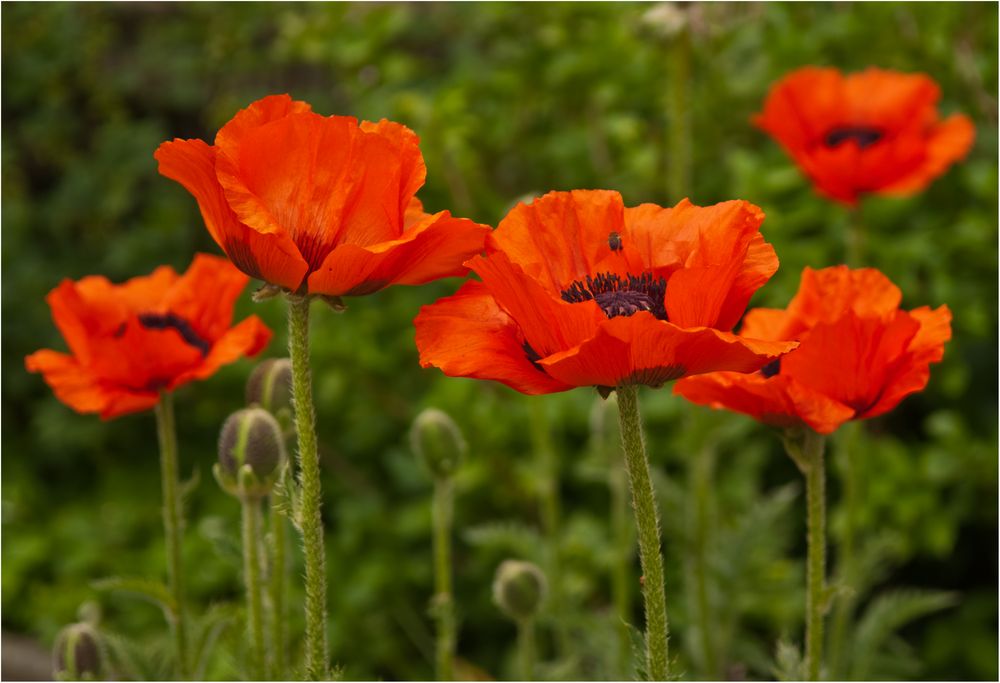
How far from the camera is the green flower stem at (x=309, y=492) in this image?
844 mm

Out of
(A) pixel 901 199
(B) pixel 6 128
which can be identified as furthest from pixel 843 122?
(B) pixel 6 128

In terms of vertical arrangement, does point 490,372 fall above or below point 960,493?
above

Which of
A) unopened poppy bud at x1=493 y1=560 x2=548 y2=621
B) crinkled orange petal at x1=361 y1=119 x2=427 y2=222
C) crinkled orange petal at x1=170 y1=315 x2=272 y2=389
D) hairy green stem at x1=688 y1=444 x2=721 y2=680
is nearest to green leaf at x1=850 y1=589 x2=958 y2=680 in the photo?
hairy green stem at x1=688 y1=444 x2=721 y2=680

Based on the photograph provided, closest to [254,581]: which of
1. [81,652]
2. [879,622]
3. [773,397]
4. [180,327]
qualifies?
[81,652]

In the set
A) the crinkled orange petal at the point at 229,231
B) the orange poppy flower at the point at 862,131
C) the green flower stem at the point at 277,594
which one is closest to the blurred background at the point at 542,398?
the orange poppy flower at the point at 862,131

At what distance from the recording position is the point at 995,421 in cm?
237

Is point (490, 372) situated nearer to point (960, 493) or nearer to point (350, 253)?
point (350, 253)

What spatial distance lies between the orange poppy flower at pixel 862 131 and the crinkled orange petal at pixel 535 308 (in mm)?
1089

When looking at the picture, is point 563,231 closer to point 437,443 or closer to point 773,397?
point 773,397

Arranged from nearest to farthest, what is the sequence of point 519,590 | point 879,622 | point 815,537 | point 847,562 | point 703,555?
point 815,537 < point 519,590 < point 879,622 < point 847,562 < point 703,555

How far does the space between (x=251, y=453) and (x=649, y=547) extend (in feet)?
1.44

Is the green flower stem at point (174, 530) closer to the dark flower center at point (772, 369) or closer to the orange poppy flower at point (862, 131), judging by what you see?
the dark flower center at point (772, 369)

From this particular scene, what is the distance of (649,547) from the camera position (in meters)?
0.82

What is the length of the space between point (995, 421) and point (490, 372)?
1.83 m
